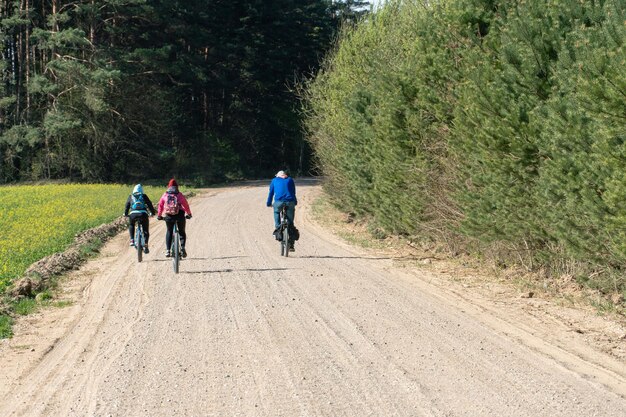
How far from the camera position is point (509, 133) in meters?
11.2

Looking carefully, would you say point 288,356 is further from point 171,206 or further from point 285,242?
point 285,242

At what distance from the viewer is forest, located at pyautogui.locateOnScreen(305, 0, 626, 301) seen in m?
8.57

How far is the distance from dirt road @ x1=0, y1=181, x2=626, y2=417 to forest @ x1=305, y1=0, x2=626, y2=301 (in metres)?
1.69

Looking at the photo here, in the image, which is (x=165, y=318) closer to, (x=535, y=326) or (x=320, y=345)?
(x=320, y=345)

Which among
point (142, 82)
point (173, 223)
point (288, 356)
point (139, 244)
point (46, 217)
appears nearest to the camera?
point (288, 356)

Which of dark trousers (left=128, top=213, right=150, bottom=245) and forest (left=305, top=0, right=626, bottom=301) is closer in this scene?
forest (left=305, top=0, right=626, bottom=301)

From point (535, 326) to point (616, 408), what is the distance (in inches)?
132

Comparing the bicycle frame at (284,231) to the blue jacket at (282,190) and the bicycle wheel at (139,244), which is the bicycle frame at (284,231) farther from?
the bicycle wheel at (139,244)

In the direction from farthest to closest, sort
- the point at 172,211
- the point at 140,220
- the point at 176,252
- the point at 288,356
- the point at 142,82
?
the point at 142,82, the point at 140,220, the point at 172,211, the point at 176,252, the point at 288,356

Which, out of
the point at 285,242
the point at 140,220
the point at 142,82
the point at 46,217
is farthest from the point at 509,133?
the point at 142,82

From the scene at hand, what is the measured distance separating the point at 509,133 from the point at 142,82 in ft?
142

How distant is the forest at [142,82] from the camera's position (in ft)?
151

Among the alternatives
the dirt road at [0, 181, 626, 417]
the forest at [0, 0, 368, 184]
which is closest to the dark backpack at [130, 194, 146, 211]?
Result: the dirt road at [0, 181, 626, 417]

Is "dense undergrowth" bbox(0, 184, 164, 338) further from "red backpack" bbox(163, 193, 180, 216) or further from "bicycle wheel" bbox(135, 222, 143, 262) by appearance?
"red backpack" bbox(163, 193, 180, 216)
